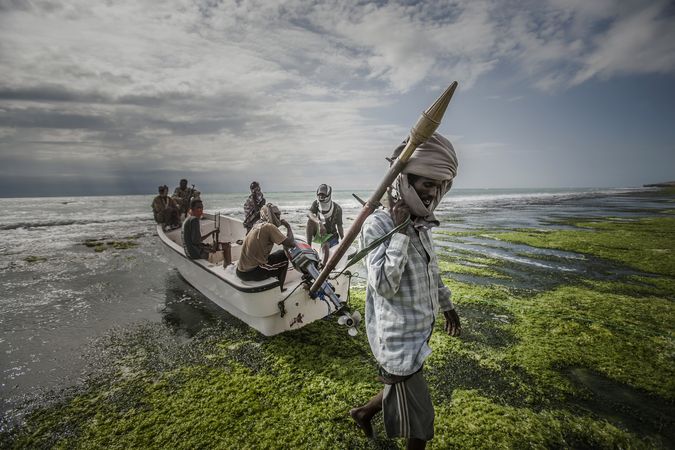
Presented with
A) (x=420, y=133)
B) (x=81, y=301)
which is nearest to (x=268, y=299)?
(x=420, y=133)

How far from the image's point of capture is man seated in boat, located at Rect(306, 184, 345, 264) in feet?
24.2

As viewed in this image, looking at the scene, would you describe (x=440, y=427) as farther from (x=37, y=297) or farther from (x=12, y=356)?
(x=37, y=297)

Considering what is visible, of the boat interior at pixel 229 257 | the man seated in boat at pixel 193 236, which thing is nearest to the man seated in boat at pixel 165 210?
the boat interior at pixel 229 257

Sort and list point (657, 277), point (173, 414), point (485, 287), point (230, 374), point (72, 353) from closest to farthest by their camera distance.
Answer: point (173, 414), point (230, 374), point (72, 353), point (485, 287), point (657, 277)

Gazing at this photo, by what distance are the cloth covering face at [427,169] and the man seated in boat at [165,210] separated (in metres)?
11.6

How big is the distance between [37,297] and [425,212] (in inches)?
452

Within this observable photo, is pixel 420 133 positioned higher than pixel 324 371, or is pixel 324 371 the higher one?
pixel 420 133

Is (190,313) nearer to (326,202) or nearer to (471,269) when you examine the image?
(326,202)

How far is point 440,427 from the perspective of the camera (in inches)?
124

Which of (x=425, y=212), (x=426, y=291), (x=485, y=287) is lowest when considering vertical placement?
(x=485, y=287)

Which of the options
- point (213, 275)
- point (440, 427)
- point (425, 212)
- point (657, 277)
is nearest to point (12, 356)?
point (213, 275)

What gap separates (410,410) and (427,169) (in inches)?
68.8

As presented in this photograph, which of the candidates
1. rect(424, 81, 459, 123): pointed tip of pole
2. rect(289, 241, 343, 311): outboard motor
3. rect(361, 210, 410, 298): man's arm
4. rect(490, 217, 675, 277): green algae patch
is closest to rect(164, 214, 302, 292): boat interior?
rect(289, 241, 343, 311): outboard motor

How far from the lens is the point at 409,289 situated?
6.66 feet
